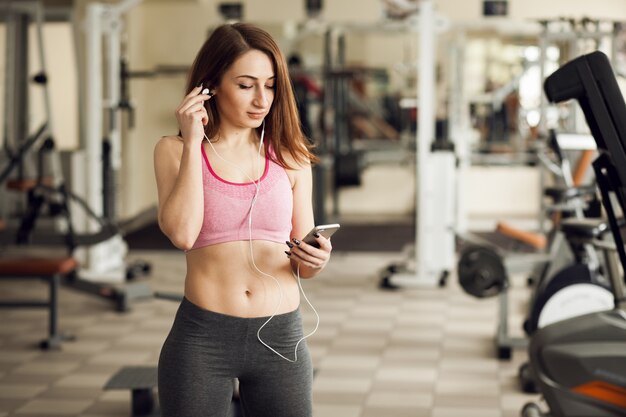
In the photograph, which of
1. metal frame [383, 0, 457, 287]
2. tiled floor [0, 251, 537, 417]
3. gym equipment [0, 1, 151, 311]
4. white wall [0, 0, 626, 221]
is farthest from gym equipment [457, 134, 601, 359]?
white wall [0, 0, 626, 221]

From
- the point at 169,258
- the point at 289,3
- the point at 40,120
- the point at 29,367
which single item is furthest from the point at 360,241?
the point at 29,367

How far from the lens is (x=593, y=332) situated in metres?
2.25

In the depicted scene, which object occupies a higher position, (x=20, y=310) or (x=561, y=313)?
(x=561, y=313)

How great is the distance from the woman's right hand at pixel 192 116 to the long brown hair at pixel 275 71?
0.30 ft

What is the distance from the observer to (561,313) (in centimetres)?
453

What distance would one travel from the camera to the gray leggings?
6.59ft

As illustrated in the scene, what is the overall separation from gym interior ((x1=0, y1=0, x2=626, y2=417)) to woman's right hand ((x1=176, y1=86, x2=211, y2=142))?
542 mm

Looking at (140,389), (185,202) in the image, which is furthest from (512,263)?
(185,202)

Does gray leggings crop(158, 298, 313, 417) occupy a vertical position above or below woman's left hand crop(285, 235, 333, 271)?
below

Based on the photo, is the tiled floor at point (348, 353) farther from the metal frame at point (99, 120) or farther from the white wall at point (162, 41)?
the white wall at point (162, 41)

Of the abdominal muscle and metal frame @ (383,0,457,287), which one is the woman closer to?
the abdominal muscle

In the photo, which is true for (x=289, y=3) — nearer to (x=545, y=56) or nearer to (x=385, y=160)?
(x=385, y=160)

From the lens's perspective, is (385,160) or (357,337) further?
(385,160)

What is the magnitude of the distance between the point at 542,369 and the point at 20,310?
4.92 m
